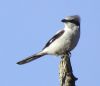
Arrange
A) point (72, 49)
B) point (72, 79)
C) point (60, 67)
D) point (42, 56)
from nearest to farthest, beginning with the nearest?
point (72, 79) < point (60, 67) < point (72, 49) < point (42, 56)

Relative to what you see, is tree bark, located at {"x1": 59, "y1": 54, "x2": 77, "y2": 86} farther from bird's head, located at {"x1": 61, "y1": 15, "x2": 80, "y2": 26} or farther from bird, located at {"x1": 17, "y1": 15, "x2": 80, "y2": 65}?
bird's head, located at {"x1": 61, "y1": 15, "x2": 80, "y2": 26}

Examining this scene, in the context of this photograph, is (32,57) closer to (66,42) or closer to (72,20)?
(66,42)

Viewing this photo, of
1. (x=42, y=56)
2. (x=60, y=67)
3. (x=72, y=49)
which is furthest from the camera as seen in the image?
(x=42, y=56)

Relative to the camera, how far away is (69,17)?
1178 cm

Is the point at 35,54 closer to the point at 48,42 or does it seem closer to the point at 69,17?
the point at 48,42

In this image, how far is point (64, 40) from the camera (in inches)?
452

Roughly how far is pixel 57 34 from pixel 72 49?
0.75 m

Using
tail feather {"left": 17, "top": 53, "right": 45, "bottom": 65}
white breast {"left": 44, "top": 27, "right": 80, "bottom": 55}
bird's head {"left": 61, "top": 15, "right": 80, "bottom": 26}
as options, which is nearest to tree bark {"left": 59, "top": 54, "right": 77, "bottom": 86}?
white breast {"left": 44, "top": 27, "right": 80, "bottom": 55}

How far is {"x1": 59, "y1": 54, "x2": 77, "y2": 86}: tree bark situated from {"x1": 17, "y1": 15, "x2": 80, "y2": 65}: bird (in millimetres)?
3415

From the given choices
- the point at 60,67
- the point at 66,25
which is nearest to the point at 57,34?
the point at 66,25

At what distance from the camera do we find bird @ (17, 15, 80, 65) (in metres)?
11.3

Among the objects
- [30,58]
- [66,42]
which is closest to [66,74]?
[66,42]

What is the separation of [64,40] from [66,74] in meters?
4.27

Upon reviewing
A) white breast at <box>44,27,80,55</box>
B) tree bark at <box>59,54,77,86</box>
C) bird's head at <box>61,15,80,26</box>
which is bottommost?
tree bark at <box>59,54,77,86</box>
